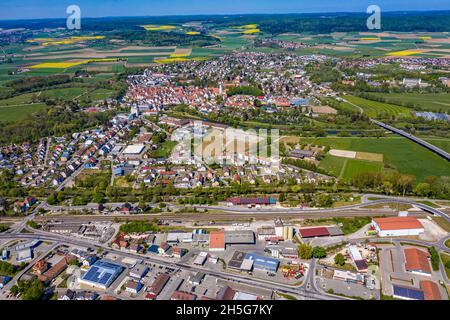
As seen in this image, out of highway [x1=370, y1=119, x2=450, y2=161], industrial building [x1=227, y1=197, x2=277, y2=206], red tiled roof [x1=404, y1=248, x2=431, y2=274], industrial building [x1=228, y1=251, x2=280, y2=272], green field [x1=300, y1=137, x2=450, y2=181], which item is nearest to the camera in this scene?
red tiled roof [x1=404, y1=248, x2=431, y2=274]

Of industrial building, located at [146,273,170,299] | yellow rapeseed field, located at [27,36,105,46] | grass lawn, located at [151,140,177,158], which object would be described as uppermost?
yellow rapeseed field, located at [27,36,105,46]

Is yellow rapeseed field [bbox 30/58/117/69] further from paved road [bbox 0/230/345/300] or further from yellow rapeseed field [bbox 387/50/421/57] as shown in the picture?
yellow rapeseed field [bbox 387/50/421/57]

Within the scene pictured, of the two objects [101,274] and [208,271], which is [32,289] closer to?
[101,274]

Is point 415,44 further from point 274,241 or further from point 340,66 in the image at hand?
point 274,241

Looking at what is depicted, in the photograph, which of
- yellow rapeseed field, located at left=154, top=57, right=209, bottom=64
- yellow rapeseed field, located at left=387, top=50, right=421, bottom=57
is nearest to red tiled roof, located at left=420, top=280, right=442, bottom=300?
yellow rapeseed field, located at left=154, top=57, right=209, bottom=64

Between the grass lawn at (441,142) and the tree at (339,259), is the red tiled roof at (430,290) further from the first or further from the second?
the grass lawn at (441,142)

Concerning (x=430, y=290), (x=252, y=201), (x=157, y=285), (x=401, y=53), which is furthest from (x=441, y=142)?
(x=401, y=53)

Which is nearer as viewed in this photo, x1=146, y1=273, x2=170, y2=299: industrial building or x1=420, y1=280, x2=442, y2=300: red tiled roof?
x1=420, y1=280, x2=442, y2=300: red tiled roof
